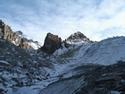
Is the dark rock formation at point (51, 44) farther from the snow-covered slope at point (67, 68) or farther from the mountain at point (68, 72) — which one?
the snow-covered slope at point (67, 68)

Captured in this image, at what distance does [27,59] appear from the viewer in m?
35.4

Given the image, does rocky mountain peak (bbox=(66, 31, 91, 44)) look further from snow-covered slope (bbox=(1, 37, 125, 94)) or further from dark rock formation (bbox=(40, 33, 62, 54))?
snow-covered slope (bbox=(1, 37, 125, 94))

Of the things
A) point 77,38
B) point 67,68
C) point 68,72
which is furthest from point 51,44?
point 68,72

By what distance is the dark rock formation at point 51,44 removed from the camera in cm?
5027

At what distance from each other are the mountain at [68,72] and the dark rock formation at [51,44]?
1532 millimetres

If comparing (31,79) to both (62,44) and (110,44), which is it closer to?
(110,44)

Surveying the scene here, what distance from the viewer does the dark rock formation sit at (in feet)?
165

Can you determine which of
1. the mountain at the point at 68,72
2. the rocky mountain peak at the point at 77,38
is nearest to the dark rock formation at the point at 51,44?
the mountain at the point at 68,72

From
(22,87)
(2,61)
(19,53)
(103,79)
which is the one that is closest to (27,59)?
(19,53)

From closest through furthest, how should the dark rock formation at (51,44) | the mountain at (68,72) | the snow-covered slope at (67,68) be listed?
1. the mountain at (68,72)
2. the snow-covered slope at (67,68)
3. the dark rock formation at (51,44)

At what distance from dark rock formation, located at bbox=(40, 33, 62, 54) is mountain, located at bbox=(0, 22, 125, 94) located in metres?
1.53

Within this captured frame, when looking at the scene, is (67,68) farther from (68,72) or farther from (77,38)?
(77,38)

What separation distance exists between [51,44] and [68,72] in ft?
69.0

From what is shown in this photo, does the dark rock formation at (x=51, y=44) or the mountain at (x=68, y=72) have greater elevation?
the dark rock formation at (x=51, y=44)
